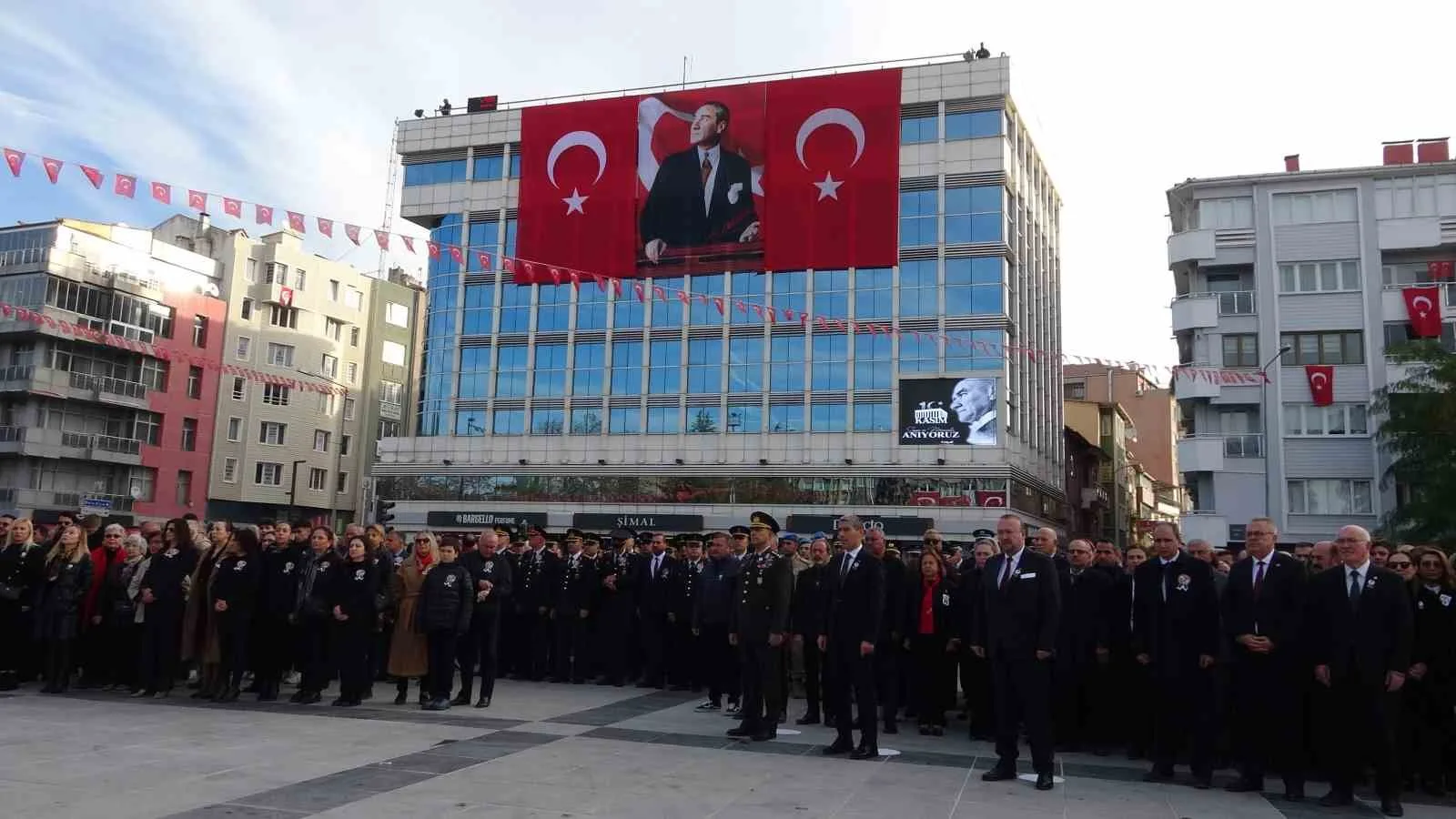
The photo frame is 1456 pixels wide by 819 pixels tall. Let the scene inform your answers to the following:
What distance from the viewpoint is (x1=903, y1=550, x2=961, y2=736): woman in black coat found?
12.6m

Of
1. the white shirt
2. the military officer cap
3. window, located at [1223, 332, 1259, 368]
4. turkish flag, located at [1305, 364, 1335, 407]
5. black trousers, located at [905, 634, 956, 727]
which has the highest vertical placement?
the white shirt

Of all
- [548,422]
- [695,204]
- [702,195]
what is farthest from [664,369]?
[702,195]

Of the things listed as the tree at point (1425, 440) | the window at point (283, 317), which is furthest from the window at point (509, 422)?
the tree at point (1425, 440)

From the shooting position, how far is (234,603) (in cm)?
1301

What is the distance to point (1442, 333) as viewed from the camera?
3888 cm

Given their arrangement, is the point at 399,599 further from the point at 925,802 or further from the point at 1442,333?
the point at 1442,333

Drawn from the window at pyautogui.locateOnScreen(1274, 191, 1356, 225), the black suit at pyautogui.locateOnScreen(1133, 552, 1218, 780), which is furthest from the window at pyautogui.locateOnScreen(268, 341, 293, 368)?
the black suit at pyautogui.locateOnScreen(1133, 552, 1218, 780)

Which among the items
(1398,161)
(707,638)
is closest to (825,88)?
(1398,161)

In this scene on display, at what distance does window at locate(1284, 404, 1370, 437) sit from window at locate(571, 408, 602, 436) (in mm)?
29669

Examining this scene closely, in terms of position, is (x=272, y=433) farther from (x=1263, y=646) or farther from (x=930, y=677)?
(x=1263, y=646)

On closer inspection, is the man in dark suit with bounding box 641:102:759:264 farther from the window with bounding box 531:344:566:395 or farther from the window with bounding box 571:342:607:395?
the window with bounding box 531:344:566:395

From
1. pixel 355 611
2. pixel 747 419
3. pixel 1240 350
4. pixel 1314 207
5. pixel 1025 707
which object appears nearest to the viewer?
pixel 1025 707

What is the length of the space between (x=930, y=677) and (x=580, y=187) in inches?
1744

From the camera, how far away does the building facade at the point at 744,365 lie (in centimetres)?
4753
